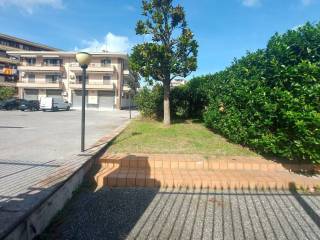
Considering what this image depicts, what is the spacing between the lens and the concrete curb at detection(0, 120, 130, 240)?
2707 mm

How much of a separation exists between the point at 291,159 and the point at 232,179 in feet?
5.46

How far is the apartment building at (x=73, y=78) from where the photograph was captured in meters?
40.6

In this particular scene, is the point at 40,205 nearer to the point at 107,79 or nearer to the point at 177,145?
the point at 177,145

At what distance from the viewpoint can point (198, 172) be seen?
5512mm

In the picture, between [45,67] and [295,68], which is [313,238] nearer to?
[295,68]

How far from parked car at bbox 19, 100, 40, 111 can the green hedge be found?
94.6 ft

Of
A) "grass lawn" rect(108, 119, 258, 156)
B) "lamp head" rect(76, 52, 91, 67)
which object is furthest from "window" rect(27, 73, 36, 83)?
"lamp head" rect(76, 52, 91, 67)

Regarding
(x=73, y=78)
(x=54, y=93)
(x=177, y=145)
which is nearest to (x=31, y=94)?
(x=54, y=93)

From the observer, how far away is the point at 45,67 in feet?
140

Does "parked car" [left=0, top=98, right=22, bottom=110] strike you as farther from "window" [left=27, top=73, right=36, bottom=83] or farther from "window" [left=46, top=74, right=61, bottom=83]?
"window" [left=27, top=73, right=36, bottom=83]

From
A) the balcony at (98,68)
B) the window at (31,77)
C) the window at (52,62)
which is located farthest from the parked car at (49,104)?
the window at (31,77)

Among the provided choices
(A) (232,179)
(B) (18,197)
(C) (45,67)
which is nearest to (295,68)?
(A) (232,179)

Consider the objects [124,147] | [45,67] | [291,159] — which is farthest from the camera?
[45,67]

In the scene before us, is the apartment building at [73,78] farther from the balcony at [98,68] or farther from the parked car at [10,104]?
the parked car at [10,104]
